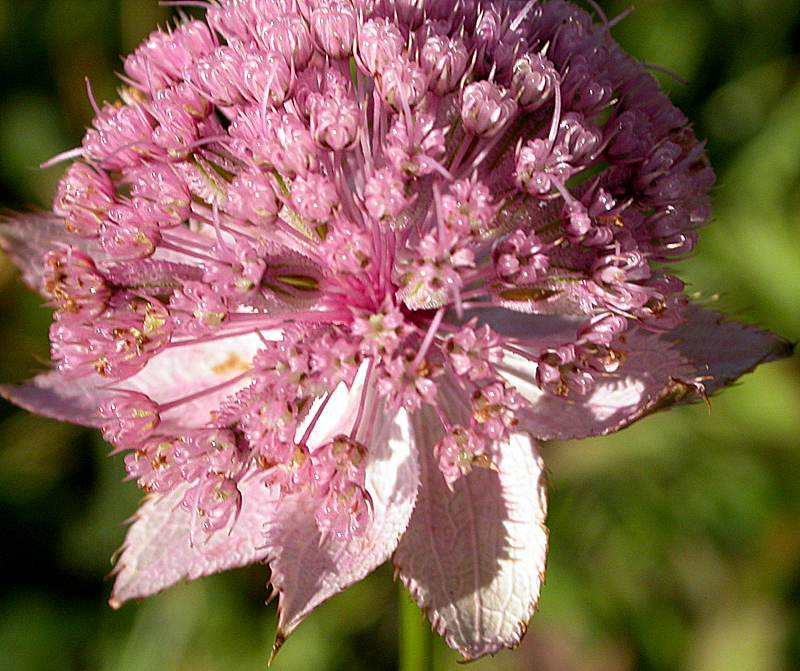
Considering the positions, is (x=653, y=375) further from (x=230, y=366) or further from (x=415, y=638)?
(x=230, y=366)

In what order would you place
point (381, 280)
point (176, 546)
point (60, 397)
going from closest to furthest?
point (381, 280) < point (176, 546) < point (60, 397)

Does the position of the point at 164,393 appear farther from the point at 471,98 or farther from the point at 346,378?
the point at 471,98

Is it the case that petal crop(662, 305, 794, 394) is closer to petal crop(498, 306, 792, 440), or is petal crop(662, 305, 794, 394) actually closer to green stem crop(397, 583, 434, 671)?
petal crop(498, 306, 792, 440)

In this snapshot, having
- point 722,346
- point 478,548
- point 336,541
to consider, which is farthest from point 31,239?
point 722,346

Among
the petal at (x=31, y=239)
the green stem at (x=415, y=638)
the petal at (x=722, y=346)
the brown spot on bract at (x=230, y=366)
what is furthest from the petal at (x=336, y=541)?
the petal at (x=31, y=239)

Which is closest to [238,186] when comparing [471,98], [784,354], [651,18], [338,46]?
[338,46]

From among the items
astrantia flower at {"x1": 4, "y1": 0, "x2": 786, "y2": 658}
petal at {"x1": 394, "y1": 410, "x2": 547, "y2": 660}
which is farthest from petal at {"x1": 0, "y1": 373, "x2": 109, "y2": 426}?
petal at {"x1": 394, "y1": 410, "x2": 547, "y2": 660}
